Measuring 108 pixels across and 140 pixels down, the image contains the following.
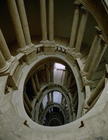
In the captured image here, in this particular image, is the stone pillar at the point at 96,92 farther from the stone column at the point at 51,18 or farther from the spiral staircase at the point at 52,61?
the stone column at the point at 51,18

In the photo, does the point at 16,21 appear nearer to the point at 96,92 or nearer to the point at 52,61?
the point at 52,61

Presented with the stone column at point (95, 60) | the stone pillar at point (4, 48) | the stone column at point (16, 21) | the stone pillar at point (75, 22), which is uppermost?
the stone pillar at point (75, 22)

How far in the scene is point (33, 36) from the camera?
12023 millimetres

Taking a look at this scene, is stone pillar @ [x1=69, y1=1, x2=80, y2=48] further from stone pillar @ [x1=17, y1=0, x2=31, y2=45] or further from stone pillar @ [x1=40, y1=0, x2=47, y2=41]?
stone pillar @ [x1=17, y1=0, x2=31, y2=45]

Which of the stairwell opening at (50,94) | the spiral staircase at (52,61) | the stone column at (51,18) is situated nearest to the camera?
the spiral staircase at (52,61)

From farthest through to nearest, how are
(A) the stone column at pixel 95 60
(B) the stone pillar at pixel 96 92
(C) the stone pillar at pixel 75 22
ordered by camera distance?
(C) the stone pillar at pixel 75 22, (A) the stone column at pixel 95 60, (B) the stone pillar at pixel 96 92

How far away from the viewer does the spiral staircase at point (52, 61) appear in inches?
134

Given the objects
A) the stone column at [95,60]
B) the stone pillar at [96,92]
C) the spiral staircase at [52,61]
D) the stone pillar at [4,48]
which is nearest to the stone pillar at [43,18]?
the spiral staircase at [52,61]

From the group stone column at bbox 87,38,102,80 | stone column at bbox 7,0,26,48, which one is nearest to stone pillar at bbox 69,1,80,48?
stone column at bbox 87,38,102,80

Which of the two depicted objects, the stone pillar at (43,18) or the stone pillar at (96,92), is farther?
the stone pillar at (43,18)

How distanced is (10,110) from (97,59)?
16.5 ft

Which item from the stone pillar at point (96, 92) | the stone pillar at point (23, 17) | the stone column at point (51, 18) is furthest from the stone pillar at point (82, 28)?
the stone pillar at point (96, 92)

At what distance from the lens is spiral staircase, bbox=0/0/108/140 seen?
3416mm

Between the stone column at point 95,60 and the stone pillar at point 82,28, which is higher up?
the stone pillar at point 82,28
